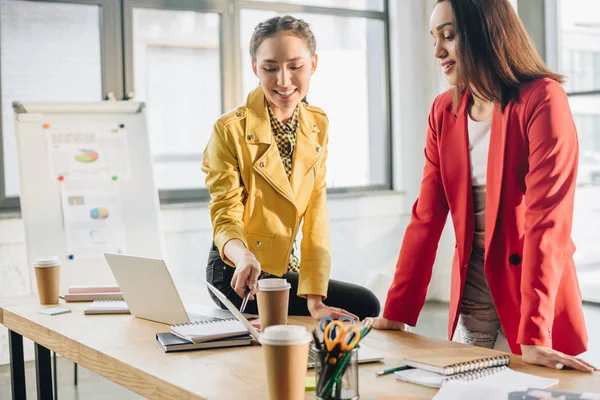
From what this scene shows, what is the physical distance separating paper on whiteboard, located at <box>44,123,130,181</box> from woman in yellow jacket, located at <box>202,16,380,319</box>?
176cm

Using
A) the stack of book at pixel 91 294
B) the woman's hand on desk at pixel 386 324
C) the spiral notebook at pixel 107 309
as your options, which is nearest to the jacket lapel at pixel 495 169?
the woman's hand on desk at pixel 386 324

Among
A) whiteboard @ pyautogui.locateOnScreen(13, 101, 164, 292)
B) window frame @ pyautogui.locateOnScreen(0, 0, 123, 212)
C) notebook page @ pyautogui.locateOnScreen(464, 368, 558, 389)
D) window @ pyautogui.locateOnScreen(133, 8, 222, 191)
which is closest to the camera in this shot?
notebook page @ pyautogui.locateOnScreen(464, 368, 558, 389)

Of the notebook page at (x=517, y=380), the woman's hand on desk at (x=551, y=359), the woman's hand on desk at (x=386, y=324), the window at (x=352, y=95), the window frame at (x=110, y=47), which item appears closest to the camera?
the notebook page at (x=517, y=380)

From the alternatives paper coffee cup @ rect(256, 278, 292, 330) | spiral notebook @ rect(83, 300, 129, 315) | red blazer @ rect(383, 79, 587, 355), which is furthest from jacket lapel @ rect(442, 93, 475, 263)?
spiral notebook @ rect(83, 300, 129, 315)

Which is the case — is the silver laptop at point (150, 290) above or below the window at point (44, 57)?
below

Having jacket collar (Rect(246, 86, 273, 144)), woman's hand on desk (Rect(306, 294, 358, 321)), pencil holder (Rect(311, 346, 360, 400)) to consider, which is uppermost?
jacket collar (Rect(246, 86, 273, 144))

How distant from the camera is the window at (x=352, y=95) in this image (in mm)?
5777

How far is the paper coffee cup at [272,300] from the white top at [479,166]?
19.9 inches

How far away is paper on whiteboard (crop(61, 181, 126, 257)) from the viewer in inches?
146

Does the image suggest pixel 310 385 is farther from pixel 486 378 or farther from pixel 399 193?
pixel 399 193

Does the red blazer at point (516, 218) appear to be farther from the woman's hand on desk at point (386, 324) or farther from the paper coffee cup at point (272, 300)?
the paper coffee cup at point (272, 300)

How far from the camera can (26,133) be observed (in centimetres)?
370

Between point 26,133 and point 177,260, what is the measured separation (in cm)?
153

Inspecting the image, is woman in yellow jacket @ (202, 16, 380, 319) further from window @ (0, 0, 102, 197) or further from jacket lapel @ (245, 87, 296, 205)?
window @ (0, 0, 102, 197)
